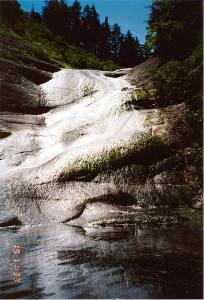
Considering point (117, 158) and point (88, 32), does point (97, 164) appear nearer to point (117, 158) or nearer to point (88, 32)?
point (117, 158)

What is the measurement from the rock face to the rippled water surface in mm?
2514

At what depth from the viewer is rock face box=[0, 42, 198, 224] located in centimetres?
1201

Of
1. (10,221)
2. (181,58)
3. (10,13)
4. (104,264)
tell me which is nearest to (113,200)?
(10,221)

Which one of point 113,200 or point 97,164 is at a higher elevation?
point 97,164

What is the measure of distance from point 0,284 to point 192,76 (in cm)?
1194

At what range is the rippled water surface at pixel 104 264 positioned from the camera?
17.4 feet

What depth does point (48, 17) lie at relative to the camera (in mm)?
67812

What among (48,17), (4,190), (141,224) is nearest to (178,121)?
(141,224)

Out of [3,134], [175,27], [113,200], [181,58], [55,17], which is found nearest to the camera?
[113,200]

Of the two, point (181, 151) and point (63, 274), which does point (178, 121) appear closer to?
point (181, 151)

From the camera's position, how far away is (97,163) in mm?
12984

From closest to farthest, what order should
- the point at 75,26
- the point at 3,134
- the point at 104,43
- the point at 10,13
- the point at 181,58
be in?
the point at 3,134 → the point at 181,58 → the point at 10,13 → the point at 75,26 → the point at 104,43

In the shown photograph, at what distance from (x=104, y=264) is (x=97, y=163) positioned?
21.8ft

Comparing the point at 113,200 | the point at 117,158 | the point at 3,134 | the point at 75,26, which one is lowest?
the point at 113,200
